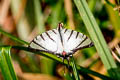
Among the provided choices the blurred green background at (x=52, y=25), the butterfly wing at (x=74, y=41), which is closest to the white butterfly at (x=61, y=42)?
the butterfly wing at (x=74, y=41)

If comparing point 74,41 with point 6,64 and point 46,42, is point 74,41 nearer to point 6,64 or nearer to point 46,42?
point 46,42

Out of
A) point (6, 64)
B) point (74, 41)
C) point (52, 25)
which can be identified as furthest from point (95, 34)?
point (52, 25)

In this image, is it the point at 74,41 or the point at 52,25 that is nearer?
the point at 74,41

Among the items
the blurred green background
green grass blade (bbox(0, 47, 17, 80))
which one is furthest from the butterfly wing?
the blurred green background

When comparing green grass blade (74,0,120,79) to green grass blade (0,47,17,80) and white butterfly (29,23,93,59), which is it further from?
green grass blade (0,47,17,80)

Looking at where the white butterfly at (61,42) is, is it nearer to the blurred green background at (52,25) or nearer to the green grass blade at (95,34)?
Result: the green grass blade at (95,34)

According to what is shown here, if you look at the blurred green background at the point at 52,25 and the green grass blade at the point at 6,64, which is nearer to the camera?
the green grass blade at the point at 6,64
